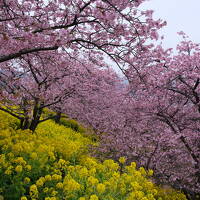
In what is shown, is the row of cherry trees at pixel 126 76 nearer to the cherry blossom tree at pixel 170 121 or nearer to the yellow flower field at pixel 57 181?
the cherry blossom tree at pixel 170 121

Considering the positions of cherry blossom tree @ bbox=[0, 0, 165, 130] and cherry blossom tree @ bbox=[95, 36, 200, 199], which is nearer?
cherry blossom tree @ bbox=[0, 0, 165, 130]

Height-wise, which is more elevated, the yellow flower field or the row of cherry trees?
the row of cherry trees

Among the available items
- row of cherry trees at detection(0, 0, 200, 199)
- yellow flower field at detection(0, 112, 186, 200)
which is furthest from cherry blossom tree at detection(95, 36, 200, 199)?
yellow flower field at detection(0, 112, 186, 200)

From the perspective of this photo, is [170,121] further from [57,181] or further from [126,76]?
[57,181]

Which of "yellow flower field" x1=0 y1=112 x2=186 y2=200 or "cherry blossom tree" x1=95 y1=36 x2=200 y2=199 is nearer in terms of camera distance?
"yellow flower field" x1=0 y1=112 x2=186 y2=200

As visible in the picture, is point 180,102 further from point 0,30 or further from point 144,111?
point 0,30

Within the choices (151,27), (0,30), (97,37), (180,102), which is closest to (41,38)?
(0,30)

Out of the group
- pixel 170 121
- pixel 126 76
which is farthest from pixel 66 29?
pixel 170 121

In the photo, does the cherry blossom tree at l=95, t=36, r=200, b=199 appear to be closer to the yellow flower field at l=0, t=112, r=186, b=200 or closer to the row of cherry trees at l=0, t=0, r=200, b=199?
the row of cherry trees at l=0, t=0, r=200, b=199

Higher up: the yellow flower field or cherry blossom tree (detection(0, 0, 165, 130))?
cherry blossom tree (detection(0, 0, 165, 130))

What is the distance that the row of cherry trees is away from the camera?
5.76 m

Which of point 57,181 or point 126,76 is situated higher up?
point 126,76

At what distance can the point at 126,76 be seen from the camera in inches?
251

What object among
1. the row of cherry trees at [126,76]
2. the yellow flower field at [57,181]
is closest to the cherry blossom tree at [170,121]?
the row of cherry trees at [126,76]
